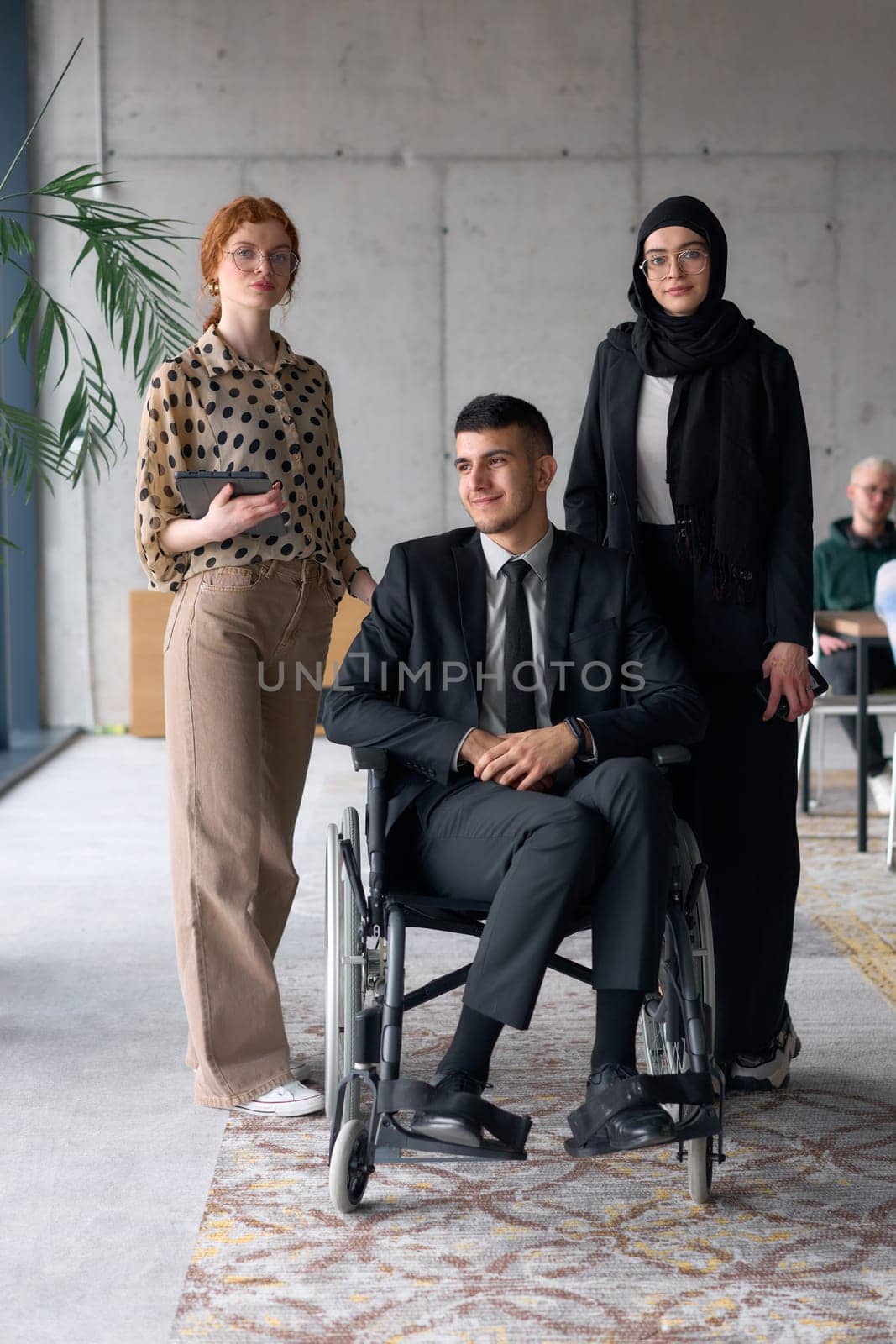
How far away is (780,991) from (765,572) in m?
0.76

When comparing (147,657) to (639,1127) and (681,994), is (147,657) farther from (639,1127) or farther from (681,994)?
(639,1127)

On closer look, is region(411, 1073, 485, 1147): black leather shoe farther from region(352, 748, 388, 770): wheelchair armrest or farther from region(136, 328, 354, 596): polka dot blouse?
region(136, 328, 354, 596): polka dot blouse

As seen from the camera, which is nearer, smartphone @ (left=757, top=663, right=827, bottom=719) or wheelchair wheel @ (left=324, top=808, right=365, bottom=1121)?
wheelchair wheel @ (left=324, top=808, right=365, bottom=1121)

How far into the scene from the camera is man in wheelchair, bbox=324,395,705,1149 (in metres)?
2.06

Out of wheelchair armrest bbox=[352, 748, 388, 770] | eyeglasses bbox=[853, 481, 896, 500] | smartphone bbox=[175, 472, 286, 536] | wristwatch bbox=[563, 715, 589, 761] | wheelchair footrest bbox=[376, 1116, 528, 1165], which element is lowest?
wheelchair footrest bbox=[376, 1116, 528, 1165]

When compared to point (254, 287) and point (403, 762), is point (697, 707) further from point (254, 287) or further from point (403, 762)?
point (254, 287)

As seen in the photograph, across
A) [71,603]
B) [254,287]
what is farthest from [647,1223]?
[71,603]

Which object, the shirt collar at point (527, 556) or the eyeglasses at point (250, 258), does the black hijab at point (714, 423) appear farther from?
the eyeglasses at point (250, 258)

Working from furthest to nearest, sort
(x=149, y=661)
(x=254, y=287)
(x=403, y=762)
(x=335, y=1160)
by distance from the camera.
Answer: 1. (x=149, y=661)
2. (x=254, y=287)
3. (x=403, y=762)
4. (x=335, y=1160)

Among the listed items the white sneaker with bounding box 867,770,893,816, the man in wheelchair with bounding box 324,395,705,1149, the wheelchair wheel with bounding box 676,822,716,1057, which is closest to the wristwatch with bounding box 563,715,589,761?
the man in wheelchair with bounding box 324,395,705,1149

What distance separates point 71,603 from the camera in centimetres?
754

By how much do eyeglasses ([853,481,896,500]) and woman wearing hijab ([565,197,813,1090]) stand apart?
3.07m

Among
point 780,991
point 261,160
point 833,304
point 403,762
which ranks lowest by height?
point 780,991

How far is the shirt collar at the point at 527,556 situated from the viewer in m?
2.44
